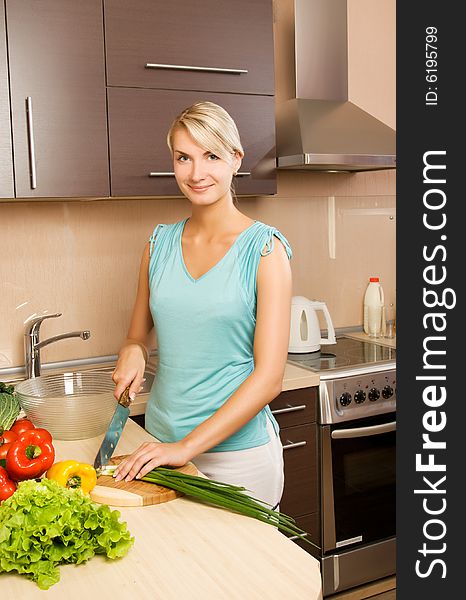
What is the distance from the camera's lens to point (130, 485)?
143 centimetres

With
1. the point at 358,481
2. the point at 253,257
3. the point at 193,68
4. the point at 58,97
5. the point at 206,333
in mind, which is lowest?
the point at 358,481

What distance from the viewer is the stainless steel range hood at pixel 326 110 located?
2.65 metres

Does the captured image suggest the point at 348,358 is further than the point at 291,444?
Yes

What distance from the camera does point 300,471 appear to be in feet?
8.16

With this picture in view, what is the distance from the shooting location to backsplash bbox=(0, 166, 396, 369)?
2568 mm

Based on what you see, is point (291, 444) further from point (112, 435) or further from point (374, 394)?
point (112, 435)

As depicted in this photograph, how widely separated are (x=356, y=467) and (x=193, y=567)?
155 cm

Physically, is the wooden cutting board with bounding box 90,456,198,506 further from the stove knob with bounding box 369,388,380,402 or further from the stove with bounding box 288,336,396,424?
the stove knob with bounding box 369,388,380,402

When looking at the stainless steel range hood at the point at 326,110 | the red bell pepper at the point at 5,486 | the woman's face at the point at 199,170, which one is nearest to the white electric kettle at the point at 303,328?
the stainless steel range hood at the point at 326,110

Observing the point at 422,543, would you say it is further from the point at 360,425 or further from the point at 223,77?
the point at 223,77

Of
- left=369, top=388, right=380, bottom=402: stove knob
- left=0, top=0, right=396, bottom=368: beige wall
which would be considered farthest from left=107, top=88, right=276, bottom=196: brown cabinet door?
left=369, top=388, right=380, bottom=402: stove knob

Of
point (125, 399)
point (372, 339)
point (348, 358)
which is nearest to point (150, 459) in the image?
point (125, 399)

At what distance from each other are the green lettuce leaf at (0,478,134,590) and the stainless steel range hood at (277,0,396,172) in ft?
5.59

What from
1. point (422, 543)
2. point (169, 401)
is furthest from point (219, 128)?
point (422, 543)
